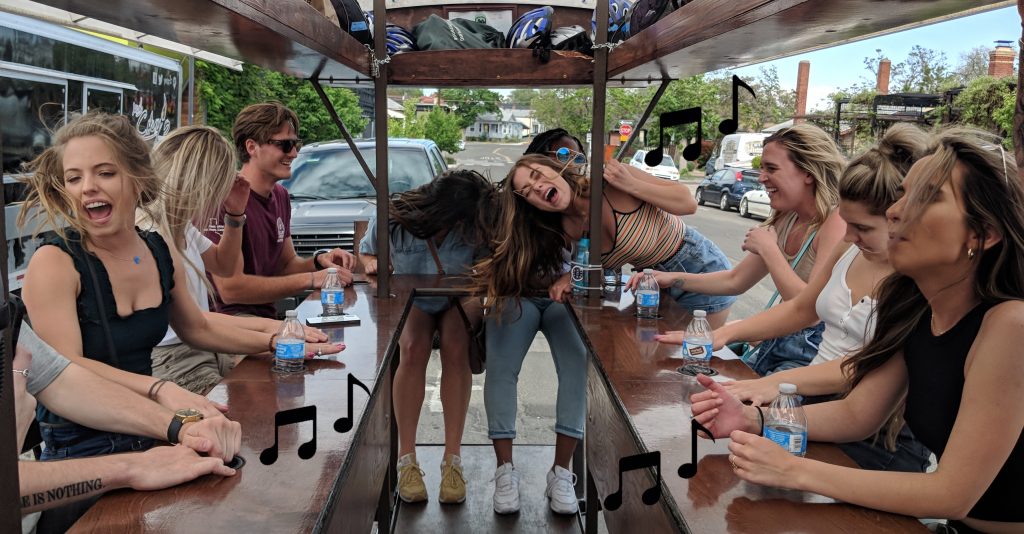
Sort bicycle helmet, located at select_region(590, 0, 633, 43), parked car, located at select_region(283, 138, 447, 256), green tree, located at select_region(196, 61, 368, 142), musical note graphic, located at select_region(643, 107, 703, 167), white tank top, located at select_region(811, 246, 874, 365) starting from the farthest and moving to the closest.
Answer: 1. green tree, located at select_region(196, 61, 368, 142)
2. parked car, located at select_region(283, 138, 447, 256)
3. bicycle helmet, located at select_region(590, 0, 633, 43)
4. musical note graphic, located at select_region(643, 107, 703, 167)
5. white tank top, located at select_region(811, 246, 874, 365)

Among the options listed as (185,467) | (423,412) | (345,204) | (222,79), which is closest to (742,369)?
(185,467)

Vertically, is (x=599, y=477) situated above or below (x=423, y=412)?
above

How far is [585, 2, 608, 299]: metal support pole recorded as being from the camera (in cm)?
408

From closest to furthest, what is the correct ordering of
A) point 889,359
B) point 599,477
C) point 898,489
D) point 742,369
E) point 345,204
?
point 898,489, point 889,359, point 742,369, point 599,477, point 345,204

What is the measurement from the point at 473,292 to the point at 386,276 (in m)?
0.45

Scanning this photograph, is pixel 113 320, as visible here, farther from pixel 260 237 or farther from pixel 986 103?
pixel 986 103

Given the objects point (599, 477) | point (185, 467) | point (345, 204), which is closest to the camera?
point (185, 467)

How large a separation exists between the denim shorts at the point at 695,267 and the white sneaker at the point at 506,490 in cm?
125

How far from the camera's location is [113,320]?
2695 mm

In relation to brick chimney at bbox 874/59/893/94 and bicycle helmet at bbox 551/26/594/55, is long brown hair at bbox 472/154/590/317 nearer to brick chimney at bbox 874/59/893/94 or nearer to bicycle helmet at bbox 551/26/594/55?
bicycle helmet at bbox 551/26/594/55

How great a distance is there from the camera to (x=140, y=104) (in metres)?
10.0

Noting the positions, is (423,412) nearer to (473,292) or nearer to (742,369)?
(473,292)

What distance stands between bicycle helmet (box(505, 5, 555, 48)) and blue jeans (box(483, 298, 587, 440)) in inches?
52.1

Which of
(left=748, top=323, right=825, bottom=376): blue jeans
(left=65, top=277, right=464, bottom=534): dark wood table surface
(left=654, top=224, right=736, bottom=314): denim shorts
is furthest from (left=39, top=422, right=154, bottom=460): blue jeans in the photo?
(left=654, top=224, right=736, bottom=314): denim shorts
